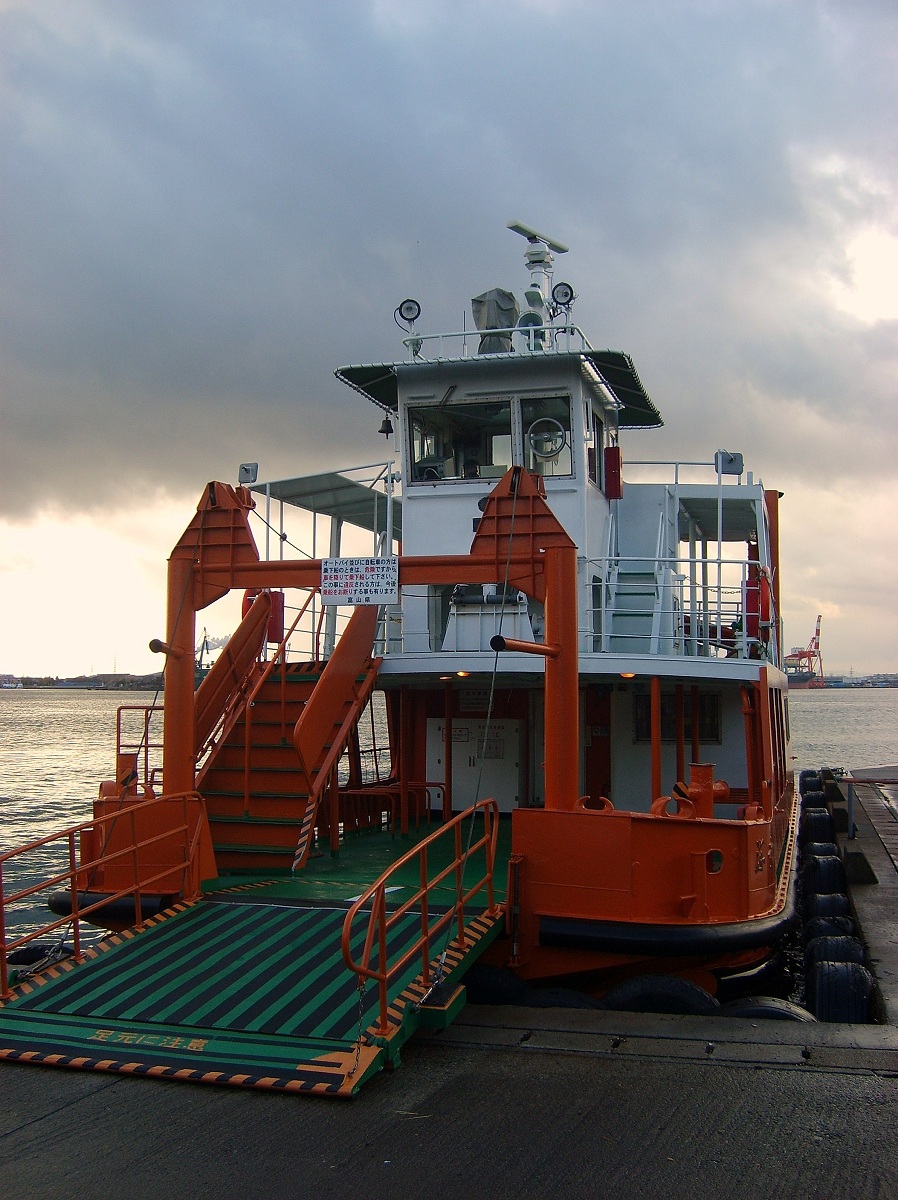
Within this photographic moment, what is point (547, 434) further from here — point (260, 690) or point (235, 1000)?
point (235, 1000)

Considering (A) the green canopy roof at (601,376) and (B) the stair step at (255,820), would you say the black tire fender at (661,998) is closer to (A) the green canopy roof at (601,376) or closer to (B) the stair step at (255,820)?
(B) the stair step at (255,820)

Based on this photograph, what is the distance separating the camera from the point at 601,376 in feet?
44.9

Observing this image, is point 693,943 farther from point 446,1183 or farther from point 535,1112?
point 446,1183

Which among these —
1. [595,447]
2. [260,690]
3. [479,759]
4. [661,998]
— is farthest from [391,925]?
[595,447]

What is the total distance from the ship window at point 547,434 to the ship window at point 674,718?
304 centimetres

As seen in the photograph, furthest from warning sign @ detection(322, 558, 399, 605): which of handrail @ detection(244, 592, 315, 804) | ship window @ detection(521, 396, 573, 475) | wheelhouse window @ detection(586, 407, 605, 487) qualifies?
wheelhouse window @ detection(586, 407, 605, 487)

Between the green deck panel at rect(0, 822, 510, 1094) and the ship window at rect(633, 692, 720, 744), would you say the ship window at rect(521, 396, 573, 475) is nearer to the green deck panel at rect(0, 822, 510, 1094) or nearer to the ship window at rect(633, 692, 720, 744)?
the ship window at rect(633, 692, 720, 744)

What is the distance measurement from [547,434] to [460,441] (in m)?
1.29

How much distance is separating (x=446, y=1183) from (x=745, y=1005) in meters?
3.66

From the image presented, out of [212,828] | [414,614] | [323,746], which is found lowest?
[212,828]

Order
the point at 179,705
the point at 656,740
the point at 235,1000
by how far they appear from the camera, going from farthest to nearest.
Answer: the point at 656,740 → the point at 179,705 → the point at 235,1000

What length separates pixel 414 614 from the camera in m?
13.6

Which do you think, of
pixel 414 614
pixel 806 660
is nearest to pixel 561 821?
pixel 414 614

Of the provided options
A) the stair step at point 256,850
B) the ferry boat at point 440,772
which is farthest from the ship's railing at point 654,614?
the stair step at point 256,850
